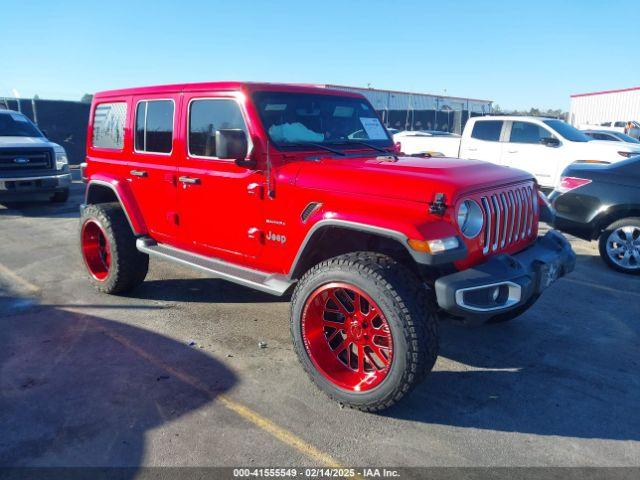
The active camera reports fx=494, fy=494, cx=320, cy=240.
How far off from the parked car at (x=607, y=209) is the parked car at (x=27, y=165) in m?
9.05

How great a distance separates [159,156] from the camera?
14.3 feet

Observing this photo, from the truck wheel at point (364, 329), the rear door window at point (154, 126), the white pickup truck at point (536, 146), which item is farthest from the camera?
the white pickup truck at point (536, 146)

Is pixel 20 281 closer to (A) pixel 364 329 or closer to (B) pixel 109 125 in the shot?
(B) pixel 109 125

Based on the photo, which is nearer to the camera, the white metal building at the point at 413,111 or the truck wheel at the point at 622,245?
the truck wheel at the point at 622,245

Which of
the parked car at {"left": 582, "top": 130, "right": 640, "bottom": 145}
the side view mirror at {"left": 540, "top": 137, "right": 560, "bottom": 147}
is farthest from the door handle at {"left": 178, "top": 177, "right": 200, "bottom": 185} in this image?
the parked car at {"left": 582, "top": 130, "right": 640, "bottom": 145}

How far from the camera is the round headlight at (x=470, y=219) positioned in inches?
117

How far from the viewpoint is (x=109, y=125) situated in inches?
197

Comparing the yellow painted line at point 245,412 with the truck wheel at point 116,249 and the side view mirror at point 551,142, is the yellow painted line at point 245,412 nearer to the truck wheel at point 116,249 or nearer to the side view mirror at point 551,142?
the truck wheel at point 116,249

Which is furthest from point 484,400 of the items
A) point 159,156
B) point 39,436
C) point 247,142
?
point 159,156

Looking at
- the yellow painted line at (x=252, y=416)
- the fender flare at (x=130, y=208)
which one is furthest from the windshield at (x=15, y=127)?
the yellow painted line at (x=252, y=416)

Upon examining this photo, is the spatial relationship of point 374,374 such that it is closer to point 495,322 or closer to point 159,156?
point 495,322

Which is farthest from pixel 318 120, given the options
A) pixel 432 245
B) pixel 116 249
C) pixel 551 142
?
pixel 551 142

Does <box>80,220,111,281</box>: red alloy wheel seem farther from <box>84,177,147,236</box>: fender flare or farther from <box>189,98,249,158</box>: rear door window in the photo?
<box>189,98,249,158</box>: rear door window

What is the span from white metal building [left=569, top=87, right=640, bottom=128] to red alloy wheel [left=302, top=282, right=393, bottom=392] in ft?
107
